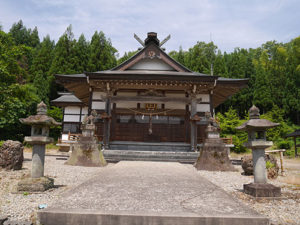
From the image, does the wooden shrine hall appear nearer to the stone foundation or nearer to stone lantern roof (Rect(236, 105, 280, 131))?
the stone foundation

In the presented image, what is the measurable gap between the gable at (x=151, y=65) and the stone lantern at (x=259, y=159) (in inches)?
393

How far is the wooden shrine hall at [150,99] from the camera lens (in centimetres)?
1166

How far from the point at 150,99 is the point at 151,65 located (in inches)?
128

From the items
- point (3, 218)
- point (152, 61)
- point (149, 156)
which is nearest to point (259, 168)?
point (3, 218)

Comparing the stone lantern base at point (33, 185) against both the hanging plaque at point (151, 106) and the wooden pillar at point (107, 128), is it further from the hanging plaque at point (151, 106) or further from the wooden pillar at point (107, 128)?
the hanging plaque at point (151, 106)

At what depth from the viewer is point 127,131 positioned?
44.1ft

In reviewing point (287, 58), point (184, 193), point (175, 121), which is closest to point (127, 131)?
point (175, 121)

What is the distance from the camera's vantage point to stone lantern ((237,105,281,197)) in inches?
166

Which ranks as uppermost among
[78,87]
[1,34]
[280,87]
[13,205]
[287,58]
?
[287,58]

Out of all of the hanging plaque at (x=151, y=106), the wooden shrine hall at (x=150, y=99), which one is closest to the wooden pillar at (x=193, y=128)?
the wooden shrine hall at (x=150, y=99)

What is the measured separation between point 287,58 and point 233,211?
37919mm

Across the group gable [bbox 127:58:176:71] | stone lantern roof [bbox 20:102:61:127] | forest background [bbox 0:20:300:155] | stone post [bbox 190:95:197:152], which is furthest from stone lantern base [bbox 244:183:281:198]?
forest background [bbox 0:20:300:155]

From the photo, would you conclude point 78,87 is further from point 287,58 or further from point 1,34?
point 287,58

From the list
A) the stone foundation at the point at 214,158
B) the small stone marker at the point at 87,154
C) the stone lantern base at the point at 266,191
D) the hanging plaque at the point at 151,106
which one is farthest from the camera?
the hanging plaque at the point at 151,106
